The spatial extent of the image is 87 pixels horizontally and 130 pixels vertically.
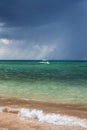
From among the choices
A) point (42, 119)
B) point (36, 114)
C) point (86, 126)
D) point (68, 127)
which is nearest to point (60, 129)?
point (68, 127)

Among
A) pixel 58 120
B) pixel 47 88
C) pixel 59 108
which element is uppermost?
pixel 58 120

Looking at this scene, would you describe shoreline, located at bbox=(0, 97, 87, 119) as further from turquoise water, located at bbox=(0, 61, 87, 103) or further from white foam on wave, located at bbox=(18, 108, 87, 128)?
turquoise water, located at bbox=(0, 61, 87, 103)

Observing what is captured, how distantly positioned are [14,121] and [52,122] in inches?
48.7

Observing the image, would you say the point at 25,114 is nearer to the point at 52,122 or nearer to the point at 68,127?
the point at 52,122

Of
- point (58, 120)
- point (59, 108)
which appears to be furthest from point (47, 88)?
point (58, 120)

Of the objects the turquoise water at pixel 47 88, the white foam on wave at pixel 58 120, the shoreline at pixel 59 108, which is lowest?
the turquoise water at pixel 47 88

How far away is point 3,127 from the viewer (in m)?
8.31

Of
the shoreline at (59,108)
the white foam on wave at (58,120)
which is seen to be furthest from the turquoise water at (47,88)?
the white foam on wave at (58,120)

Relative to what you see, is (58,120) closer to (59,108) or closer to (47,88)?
(59,108)

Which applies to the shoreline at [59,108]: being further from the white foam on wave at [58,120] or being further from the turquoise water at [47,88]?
the turquoise water at [47,88]

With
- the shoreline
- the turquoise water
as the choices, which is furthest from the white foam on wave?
the turquoise water

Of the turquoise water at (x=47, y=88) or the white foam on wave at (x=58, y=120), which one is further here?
the turquoise water at (x=47, y=88)

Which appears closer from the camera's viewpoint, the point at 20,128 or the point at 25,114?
the point at 20,128

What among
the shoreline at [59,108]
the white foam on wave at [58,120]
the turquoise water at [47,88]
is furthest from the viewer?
the turquoise water at [47,88]
